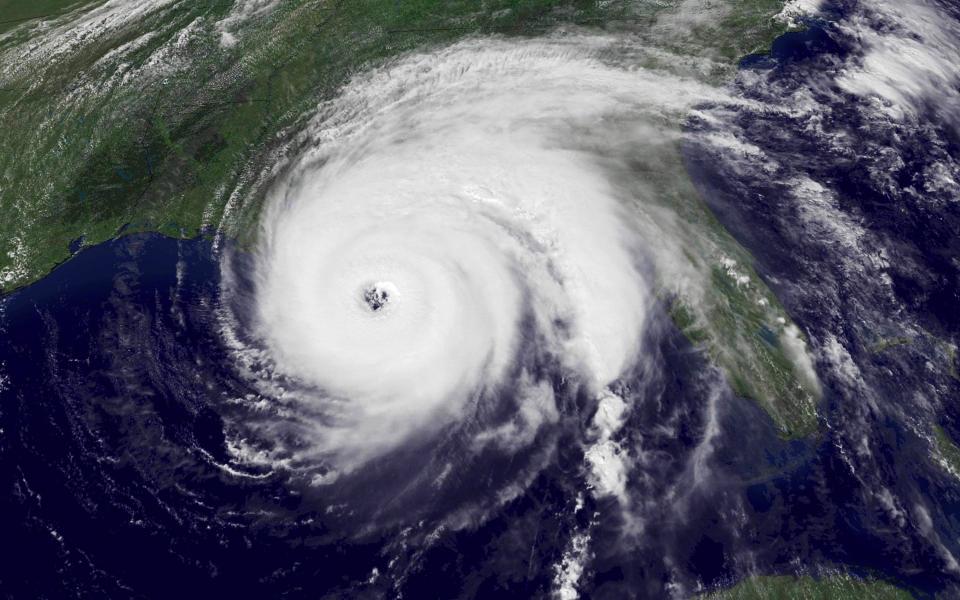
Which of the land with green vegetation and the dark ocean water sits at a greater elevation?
the land with green vegetation

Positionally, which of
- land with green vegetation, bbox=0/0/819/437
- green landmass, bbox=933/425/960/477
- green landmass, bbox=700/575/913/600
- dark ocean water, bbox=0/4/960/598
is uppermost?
land with green vegetation, bbox=0/0/819/437

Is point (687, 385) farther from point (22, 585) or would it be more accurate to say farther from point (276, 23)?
point (276, 23)

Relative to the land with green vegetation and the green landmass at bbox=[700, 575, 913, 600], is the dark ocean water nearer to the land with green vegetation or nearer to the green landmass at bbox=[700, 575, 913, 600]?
the green landmass at bbox=[700, 575, 913, 600]

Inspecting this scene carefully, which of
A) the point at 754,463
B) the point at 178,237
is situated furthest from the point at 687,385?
the point at 178,237

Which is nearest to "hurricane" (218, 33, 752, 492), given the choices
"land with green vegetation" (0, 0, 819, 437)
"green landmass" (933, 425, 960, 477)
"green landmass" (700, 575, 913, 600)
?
"land with green vegetation" (0, 0, 819, 437)

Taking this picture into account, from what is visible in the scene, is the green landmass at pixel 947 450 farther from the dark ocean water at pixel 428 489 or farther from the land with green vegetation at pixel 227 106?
the land with green vegetation at pixel 227 106
